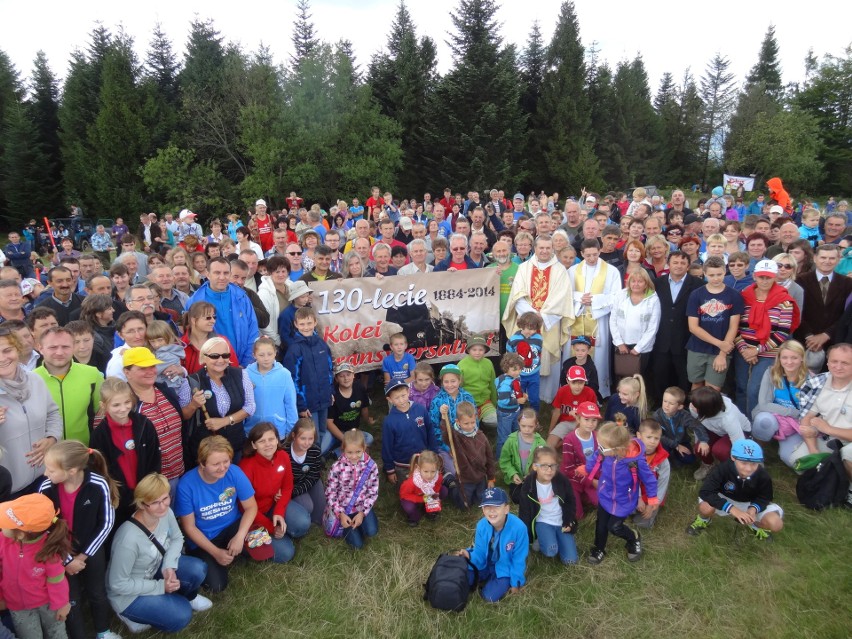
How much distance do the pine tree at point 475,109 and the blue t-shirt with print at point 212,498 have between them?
3136 cm

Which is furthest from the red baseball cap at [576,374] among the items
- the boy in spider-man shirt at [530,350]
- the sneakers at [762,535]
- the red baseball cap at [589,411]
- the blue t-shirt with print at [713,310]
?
the sneakers at [762,535]

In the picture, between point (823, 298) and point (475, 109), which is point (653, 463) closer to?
point (823, 298)

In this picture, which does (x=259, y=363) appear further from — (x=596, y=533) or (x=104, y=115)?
(x=104, y=115)

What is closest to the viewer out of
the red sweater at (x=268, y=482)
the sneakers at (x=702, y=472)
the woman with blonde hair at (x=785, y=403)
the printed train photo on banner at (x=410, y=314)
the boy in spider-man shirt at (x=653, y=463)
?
the red sweater at (x=268, y=482)

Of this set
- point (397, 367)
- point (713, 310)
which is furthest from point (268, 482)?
point (713, 310)

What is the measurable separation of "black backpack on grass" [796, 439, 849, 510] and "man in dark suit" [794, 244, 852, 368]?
1.58 meters

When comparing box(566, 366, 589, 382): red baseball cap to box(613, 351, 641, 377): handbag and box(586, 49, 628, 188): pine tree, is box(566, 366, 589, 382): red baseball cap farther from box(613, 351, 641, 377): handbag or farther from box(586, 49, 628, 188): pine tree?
box(586, 49, 628, 188): pine tree

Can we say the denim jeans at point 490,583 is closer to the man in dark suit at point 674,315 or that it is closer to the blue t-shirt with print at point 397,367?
the blue t-shirt with print at point 397,367

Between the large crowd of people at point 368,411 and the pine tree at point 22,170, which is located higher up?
the pine tree at point 22,170

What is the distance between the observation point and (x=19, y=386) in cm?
379

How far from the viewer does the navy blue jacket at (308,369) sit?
228 inches

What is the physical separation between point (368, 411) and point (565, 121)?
121 ft

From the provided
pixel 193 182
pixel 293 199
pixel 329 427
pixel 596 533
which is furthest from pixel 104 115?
pixel 596 533

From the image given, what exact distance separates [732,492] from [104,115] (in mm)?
36213
